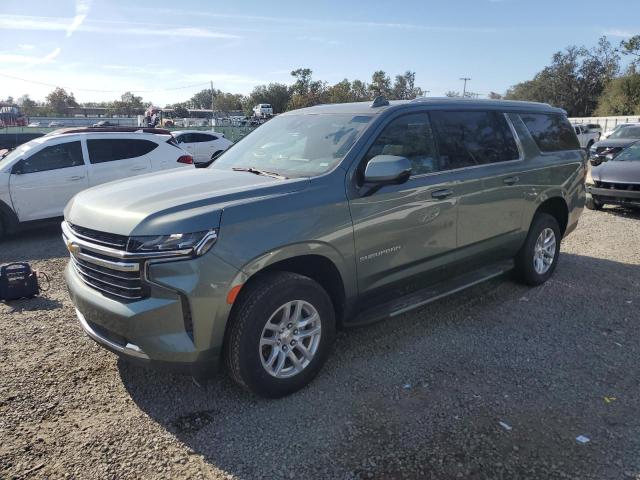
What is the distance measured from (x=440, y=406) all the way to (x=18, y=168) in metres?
7.78

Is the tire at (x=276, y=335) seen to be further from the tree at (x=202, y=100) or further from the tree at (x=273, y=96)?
the tree at (x=202, y=100)

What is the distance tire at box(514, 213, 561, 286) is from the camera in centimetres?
530

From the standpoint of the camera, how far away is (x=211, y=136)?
767 inches

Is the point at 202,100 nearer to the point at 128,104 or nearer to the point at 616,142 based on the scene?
the point at 128,104

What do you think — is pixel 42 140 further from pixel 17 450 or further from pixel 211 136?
pixel 211 136

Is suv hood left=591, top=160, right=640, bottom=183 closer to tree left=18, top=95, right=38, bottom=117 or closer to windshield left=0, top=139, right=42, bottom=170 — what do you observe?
windshield left=0, top=139, right=42, bottom=170

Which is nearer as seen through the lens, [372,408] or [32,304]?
[372,408]

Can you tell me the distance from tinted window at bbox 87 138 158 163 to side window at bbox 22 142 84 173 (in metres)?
0.23

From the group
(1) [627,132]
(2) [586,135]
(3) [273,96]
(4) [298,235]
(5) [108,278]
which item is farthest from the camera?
(3) [273,96]

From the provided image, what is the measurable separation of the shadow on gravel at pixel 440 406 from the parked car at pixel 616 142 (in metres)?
12.7

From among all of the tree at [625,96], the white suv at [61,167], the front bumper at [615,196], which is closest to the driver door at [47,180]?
the white suv at [61,167]

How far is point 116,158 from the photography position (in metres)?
8.98

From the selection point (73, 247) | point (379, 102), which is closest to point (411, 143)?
point (379, 102)

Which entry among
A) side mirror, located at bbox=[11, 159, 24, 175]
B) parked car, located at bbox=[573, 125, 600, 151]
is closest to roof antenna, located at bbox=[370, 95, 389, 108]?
side mirror, located at bbox=[11, 159, 24, 175]
